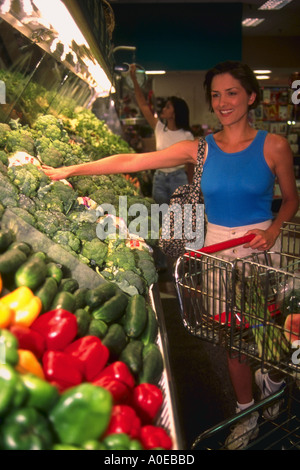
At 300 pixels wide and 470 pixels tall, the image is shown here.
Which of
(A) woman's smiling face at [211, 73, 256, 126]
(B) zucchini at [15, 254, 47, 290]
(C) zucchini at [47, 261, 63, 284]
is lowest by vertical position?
(C) zucchini at [47, 261, 63, 284]

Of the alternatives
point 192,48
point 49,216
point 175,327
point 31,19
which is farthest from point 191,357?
point 192,48

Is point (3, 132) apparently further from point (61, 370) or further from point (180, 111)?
point (180, 111)

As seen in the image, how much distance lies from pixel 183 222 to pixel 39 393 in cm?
178

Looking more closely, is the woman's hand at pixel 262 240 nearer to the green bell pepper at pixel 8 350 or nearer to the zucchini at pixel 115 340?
the zucchini at pixel 115 340

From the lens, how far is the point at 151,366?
5.15ft

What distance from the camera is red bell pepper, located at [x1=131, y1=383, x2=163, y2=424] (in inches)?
53.8

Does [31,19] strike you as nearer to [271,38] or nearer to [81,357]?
[81,357]

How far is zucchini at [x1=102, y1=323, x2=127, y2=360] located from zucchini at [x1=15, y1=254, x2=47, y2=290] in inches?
12.8

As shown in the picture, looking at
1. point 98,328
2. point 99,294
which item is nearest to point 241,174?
point 99,294

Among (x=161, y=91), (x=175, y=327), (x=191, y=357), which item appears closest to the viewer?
(x=191, y=357)

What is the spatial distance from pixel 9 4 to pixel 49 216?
109 cm

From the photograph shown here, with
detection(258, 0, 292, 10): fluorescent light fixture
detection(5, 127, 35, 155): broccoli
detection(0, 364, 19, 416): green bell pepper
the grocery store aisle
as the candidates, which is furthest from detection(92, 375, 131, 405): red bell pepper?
detection(258, 0, 292, 10): fluorescent light fixture

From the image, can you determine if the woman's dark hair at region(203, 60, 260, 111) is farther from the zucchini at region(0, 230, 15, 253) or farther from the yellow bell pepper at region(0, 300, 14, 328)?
the yellow bell pepper at region(0, 300, 14, 328)

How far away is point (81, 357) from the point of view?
4.58 ft
